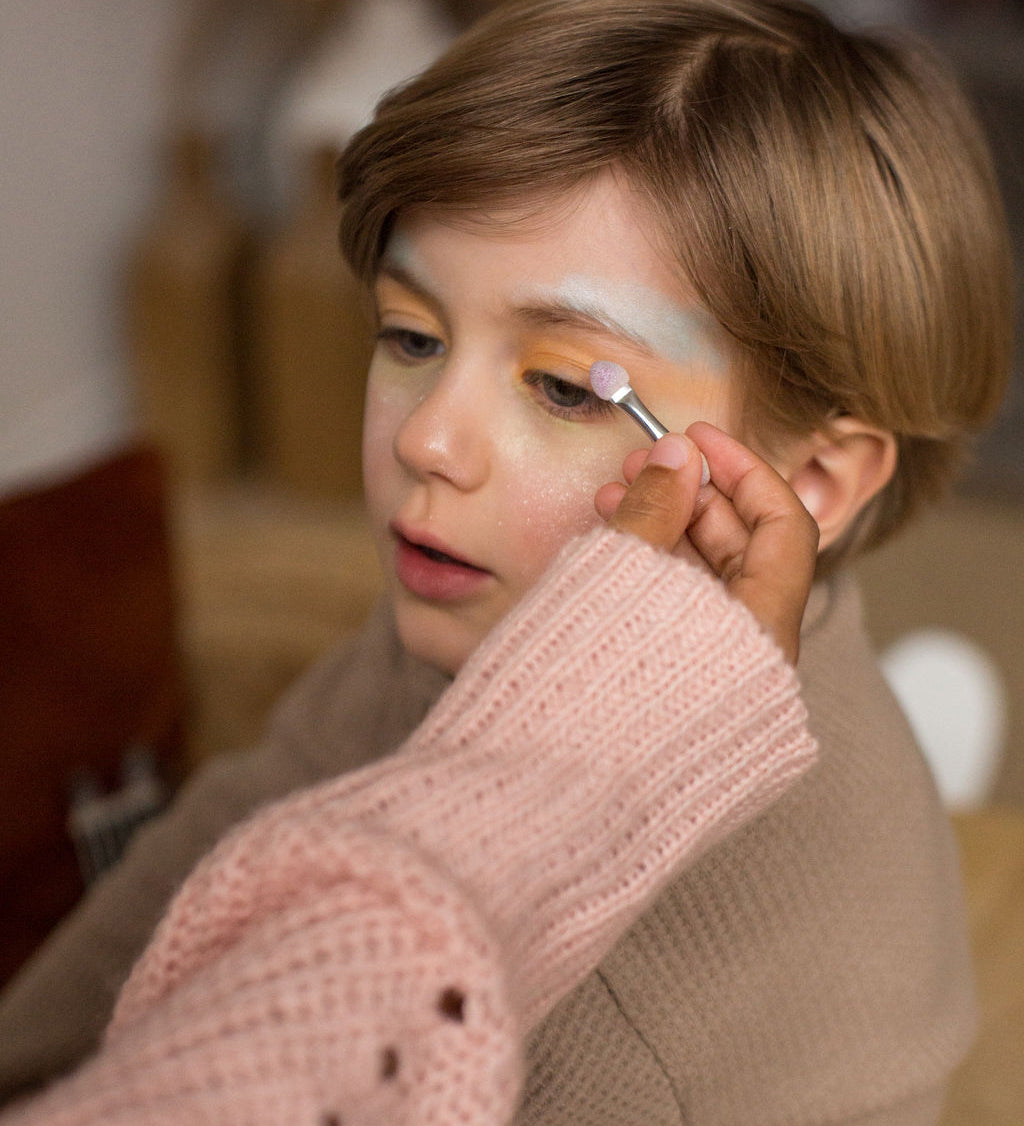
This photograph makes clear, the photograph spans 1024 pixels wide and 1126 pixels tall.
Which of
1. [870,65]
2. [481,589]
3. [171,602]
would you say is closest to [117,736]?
[171,602]

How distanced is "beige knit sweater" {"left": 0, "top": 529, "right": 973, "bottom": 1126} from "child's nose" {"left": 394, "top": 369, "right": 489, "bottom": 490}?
221 millimetres

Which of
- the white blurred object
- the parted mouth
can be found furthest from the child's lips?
the white blurred object

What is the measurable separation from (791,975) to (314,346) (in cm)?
154

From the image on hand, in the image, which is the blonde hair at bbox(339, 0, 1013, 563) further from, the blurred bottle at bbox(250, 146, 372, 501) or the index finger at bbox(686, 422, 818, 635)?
the blurred bottle at bbox(250, 146, 372, 501)

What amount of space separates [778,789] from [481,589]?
A: 23cm

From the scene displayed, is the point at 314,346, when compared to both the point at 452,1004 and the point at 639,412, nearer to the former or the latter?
the point at 639,412

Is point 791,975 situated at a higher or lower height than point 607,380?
lower

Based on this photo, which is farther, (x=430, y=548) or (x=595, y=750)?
(x=430, y=548)

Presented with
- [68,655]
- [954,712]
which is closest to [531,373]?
[68,655]

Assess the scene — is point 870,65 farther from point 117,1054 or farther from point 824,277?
point 117,1054

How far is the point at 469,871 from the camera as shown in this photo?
1.36 feet

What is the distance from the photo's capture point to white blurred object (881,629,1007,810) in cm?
108

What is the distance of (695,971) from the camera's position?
1.95 ft

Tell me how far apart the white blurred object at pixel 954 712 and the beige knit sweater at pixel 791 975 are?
326 mm
